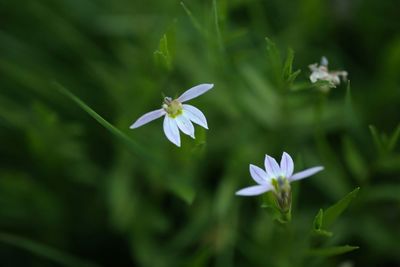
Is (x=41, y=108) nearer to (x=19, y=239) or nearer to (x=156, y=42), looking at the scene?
(x=19, y=239)

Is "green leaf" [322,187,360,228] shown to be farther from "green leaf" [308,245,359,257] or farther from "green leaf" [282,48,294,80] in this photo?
"green leaf" [282,48,294,80]

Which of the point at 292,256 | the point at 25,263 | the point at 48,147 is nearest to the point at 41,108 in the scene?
the point at 48,147

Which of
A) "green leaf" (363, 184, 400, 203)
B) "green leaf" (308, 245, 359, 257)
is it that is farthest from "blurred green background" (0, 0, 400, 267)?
"green leaf" (308, 245, 359, 257)

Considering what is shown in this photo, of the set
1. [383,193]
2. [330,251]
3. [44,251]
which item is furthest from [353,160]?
[44,251]

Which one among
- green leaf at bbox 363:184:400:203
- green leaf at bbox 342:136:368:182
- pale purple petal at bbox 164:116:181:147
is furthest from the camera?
green leaf at bbox 363:184:400:203

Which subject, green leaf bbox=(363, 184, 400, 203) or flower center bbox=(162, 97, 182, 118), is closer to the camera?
flower center bbox=(162, 97, 182, 118)
